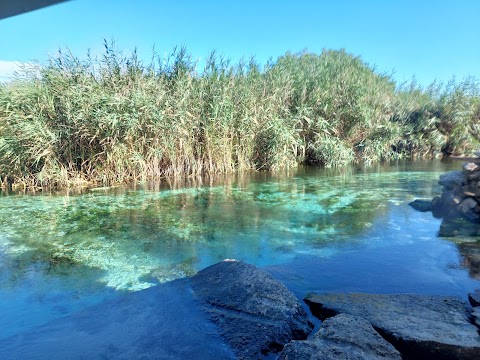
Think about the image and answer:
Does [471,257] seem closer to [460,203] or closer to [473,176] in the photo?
[460,203]

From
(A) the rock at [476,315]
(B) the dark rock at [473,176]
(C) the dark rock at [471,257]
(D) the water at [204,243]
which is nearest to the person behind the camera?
(A) the rock at [476,315]

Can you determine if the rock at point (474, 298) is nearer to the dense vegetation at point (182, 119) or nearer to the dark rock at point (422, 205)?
the dark rock at point (422, 205)

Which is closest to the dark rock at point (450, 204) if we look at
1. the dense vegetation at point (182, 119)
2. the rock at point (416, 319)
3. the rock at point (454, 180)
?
the rock at point (454, 180)

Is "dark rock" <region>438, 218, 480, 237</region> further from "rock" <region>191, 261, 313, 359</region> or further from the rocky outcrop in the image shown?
Answer: "rock" <region>191, 261, 313, 359</region>

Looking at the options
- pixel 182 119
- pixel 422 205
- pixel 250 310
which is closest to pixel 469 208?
pixel 422 205

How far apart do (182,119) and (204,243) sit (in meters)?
5.15

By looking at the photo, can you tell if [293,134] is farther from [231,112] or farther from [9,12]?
[9,12]

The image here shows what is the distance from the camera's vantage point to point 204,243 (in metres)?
4.25

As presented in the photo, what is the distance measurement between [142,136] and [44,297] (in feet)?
19.3

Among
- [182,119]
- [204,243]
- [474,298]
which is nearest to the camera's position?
[474,298]

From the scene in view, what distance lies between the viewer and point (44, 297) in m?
2.87

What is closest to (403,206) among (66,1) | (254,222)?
(254,222)

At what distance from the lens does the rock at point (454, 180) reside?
537 centimetres

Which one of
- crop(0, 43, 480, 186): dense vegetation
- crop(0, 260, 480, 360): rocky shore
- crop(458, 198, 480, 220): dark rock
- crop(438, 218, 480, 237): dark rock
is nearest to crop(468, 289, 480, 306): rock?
crop(0, 260, 480, 360): rocky shore
